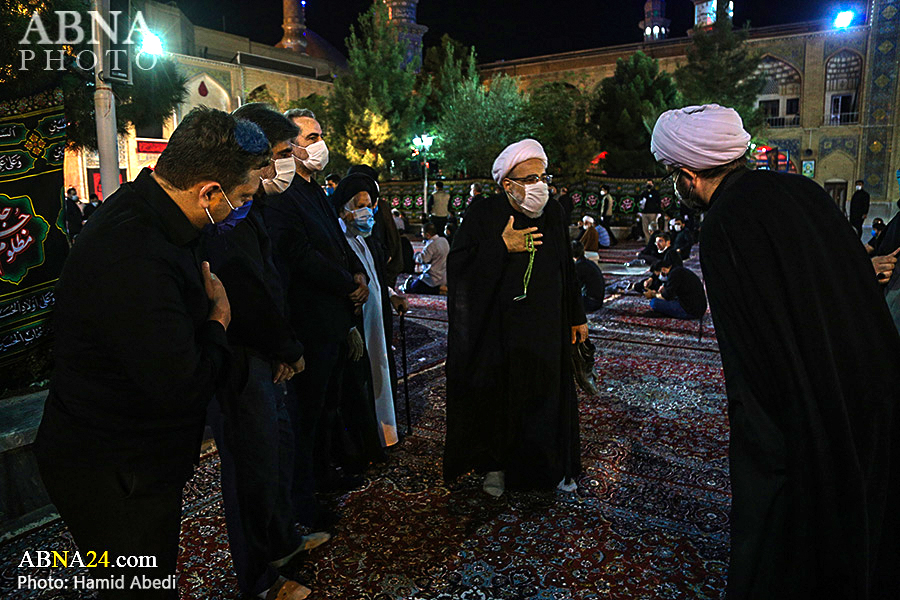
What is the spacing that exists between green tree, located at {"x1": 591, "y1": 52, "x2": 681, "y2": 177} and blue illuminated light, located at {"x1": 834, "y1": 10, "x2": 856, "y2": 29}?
806 centimetres

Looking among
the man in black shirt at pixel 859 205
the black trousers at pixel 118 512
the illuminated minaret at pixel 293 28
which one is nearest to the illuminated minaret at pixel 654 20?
the illuminated minaret at pixel 293 28

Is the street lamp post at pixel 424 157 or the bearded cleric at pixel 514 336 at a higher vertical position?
the street lamp post at pixel 424 157

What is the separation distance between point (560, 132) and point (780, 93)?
11041 mm

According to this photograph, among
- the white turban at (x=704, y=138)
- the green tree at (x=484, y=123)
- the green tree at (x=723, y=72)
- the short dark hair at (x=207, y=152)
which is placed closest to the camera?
the short dark hair at (x=207, y=152)

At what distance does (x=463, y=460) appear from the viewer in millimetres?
2900

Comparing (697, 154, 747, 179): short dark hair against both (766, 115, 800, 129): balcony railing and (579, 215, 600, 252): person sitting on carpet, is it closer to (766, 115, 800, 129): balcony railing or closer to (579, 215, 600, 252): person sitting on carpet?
(579, 215, 600, 252): person sitting on carpet

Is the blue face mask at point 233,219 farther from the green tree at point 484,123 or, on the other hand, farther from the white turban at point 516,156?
the green tree at point 484,123

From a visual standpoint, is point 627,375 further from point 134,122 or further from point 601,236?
point 601,236

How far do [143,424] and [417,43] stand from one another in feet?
92.2

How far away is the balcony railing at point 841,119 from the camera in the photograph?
78.1 feet

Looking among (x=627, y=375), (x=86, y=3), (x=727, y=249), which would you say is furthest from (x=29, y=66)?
(x=627, y=375)

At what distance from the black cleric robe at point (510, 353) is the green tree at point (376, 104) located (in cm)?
2142

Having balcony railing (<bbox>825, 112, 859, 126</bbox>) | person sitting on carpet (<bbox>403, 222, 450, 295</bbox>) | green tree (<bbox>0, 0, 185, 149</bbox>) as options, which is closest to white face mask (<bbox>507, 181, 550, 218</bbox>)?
green tree (<bbox>0, 0, 185, 149</bbox>)

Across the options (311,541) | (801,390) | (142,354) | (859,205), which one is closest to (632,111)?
(859,205)
